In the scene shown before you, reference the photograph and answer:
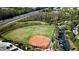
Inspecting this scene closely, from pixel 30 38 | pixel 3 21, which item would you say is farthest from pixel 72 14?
pixel 3 21

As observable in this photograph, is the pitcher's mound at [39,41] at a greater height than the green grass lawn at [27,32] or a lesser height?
lesser

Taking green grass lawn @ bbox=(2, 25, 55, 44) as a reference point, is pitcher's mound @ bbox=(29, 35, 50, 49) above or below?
below
